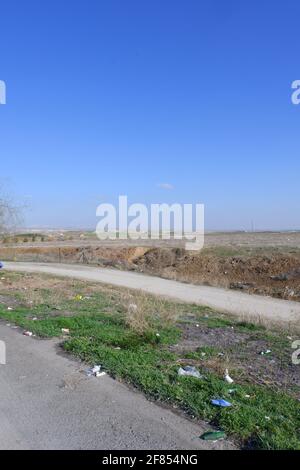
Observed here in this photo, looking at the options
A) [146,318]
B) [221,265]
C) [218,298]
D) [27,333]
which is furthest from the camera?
[221,265]

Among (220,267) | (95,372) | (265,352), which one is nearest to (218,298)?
(265,352)

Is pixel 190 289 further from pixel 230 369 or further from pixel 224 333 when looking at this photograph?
pixel 230 369

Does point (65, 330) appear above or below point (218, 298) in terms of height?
above

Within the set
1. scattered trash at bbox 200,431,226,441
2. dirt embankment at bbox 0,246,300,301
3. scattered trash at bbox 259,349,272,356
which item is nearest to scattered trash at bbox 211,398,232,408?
scattered trash at bbox 200,431,226,441

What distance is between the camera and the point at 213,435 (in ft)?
14.0

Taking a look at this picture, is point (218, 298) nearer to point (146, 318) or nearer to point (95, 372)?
point (146, 318)

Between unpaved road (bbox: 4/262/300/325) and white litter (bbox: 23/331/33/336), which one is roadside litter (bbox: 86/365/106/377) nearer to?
white litter (bbox: 23/331/33/336)

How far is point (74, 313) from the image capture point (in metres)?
11.0

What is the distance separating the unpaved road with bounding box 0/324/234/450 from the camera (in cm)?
416

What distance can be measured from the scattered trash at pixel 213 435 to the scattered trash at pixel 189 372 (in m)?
1.57

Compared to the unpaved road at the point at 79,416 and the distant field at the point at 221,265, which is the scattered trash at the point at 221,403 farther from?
the distant field at the point at 221,265

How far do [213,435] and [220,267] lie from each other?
25.7 m
